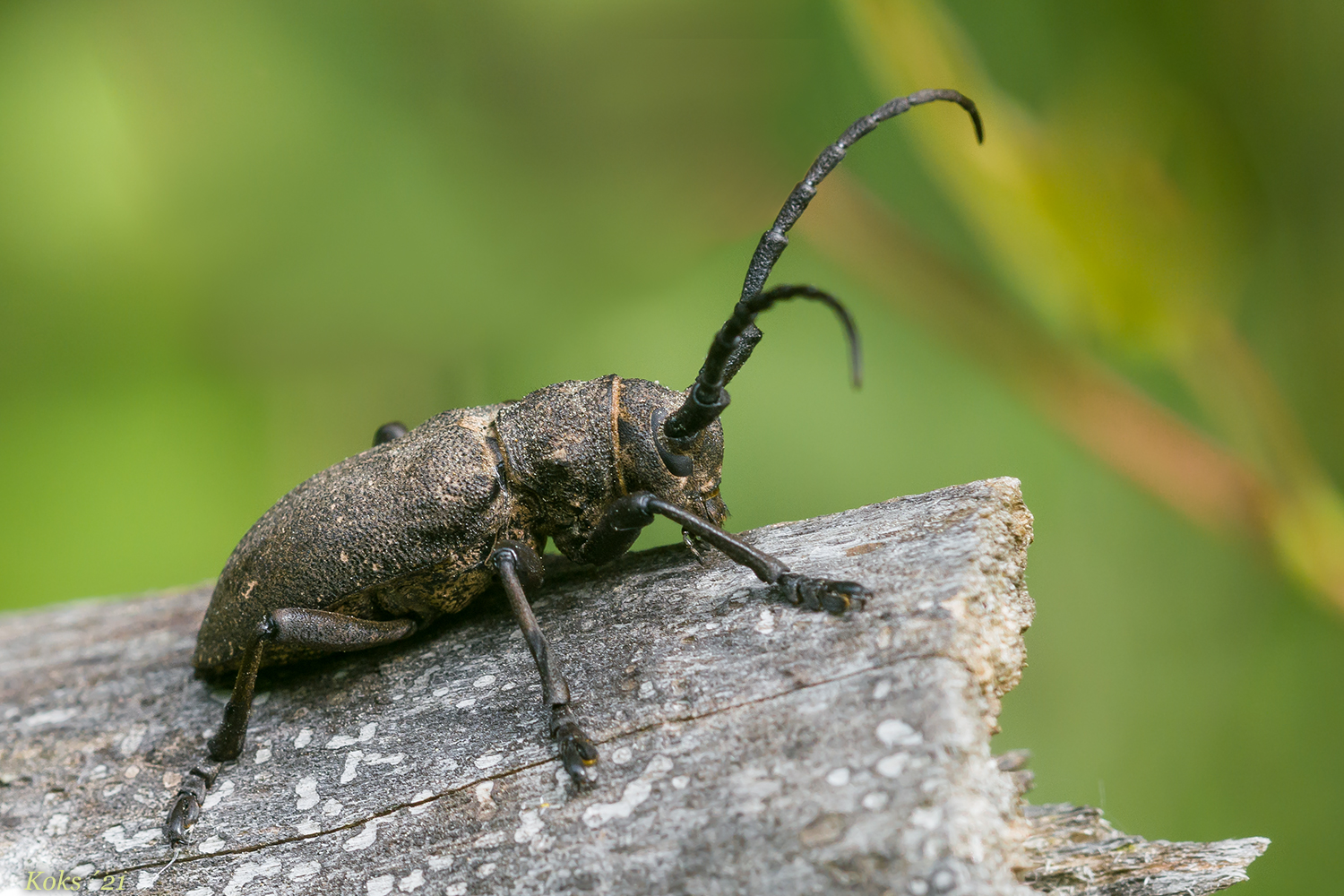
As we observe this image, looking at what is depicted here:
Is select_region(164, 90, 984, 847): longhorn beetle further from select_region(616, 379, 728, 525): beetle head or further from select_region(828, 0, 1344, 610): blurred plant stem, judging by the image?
select_region(828, 0, 1344, 610): blurred plant stem

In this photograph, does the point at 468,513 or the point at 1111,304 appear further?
the point at 1111,304

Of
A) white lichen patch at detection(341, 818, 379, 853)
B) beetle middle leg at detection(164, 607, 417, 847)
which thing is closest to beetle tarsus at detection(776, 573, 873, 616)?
white lichen patch at detection(341, 818, 379, 853)

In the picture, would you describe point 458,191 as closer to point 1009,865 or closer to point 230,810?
point 230,810

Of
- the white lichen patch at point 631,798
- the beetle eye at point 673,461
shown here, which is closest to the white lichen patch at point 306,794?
the white lichen patch at point 631,798

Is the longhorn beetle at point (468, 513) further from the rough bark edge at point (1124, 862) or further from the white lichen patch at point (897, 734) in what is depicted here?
the rough bark edge at point (1124, 862)

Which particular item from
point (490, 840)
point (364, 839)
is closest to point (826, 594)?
point (490, 840)

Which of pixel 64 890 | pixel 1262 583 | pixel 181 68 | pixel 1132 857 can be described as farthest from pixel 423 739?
pixel 181 68

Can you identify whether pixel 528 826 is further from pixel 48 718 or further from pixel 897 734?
pixel 48 718
